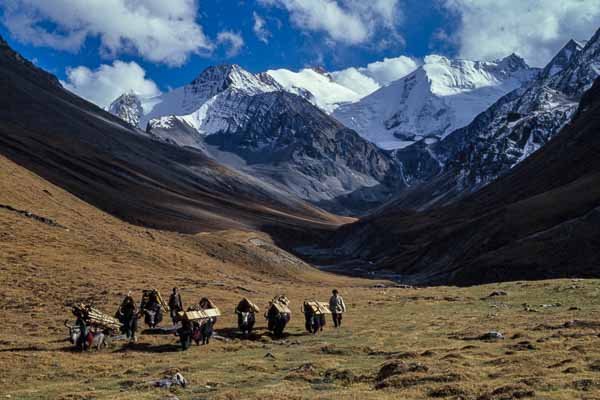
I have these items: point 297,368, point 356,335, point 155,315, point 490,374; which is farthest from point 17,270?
point 490,374

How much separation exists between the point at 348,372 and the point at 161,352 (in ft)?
37.5

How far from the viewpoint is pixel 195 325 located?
3159cm

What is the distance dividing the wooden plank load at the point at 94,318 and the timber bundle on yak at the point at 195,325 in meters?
3.44

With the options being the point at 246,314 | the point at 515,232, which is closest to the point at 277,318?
the point at 246,314

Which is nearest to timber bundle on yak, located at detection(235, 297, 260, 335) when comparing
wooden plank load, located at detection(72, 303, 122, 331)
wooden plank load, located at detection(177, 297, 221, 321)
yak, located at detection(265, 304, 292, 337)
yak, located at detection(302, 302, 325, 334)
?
yak, located at detection(265, 304, 292, 337)

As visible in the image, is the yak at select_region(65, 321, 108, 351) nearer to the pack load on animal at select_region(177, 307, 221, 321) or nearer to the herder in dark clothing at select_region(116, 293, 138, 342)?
the herder in dark clothing at select_region(116, 293, 138, 342)

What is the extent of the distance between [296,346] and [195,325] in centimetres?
529

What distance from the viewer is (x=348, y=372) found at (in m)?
22.8

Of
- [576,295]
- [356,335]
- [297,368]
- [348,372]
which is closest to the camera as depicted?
[348,372]

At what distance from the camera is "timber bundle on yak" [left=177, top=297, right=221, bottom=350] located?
30.8m

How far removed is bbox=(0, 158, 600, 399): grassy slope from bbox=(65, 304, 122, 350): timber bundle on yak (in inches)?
29.9

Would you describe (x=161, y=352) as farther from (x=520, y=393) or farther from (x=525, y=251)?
(x=525, y=251)

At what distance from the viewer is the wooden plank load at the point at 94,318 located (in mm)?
29570

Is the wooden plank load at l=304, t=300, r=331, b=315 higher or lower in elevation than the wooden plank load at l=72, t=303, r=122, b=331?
higher
